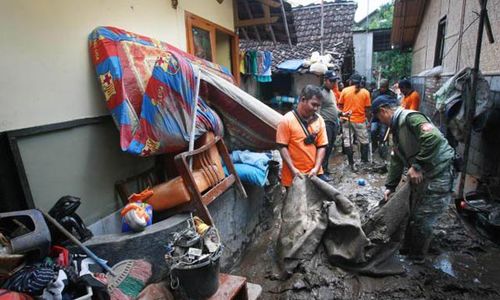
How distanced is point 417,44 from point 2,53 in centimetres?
1470

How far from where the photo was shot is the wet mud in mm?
3049

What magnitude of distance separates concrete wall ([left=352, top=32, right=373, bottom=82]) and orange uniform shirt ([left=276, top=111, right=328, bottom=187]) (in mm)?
18184

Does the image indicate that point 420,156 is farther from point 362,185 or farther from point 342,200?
point 362,185

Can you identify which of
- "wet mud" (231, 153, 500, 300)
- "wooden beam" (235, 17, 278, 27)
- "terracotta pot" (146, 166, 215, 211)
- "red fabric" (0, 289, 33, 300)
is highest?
"wooden beam" (235, 17, 278, 27)

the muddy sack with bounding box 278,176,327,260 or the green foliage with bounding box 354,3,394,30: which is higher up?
the green foliage with bounding box 354,3,394,30

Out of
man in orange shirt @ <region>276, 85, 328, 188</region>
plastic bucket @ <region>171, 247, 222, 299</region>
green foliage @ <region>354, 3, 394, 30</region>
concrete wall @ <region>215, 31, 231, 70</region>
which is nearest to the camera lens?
plastic bucket @ <region>171, 247, 222, 299</region>

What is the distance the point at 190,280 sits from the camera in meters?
2.00

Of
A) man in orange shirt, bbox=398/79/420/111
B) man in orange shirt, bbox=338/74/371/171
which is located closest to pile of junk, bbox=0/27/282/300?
man in orange shirt, bbox=338/74/371/171

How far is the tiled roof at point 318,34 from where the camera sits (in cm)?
1226

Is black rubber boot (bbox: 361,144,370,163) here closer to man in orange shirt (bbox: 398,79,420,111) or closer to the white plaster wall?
man in orange shirt (bbox: 398,79,420,111)

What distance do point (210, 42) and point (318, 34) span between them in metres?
9.43

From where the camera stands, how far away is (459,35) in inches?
268

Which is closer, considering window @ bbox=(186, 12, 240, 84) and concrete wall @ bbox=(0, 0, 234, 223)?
concrete wall @ bbox=(0, 0, 234, 223)

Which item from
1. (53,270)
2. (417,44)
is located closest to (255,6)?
(53,270)
